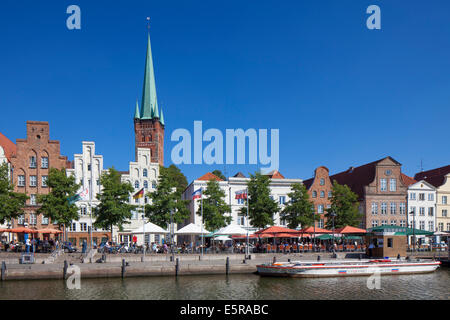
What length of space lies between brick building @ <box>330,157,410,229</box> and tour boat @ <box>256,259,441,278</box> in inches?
1281

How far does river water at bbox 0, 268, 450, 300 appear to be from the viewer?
29.2 m

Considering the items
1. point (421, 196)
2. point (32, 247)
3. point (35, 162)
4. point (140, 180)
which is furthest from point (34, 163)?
point (421, 196)

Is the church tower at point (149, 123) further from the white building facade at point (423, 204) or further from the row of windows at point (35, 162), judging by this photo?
the white building facade at point (423, 204)

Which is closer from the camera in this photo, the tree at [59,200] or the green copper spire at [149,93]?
the tree at [59,200]

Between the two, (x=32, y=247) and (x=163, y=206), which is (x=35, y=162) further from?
(x=32, y=247)

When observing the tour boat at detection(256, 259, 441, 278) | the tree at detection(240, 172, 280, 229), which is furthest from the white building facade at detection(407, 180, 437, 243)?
the tour boat at detection(256, 259, 441, 278)

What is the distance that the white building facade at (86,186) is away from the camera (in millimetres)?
64938

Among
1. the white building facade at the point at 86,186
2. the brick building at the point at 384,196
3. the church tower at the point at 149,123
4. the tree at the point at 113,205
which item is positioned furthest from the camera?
the church tower at the point at 149,123

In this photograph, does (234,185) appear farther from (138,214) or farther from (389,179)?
(389,179)

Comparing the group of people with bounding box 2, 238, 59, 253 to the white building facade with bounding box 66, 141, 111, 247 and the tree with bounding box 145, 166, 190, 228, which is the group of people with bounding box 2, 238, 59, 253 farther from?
the white building facade with bounding box 66, 141, 111, 247

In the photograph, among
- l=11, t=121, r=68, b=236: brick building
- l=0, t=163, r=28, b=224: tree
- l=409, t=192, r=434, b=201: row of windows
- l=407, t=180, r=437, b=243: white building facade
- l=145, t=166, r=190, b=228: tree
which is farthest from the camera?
l=409, t=192, r=434, b=201: row of windows

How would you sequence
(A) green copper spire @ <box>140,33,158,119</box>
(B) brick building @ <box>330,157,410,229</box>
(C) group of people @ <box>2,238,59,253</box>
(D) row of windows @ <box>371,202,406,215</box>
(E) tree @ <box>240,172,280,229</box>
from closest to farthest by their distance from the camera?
(C) group of people @ <box>2,238,59,253</box> < (E) tree @ <box>240,172,280,229</box> < (B) brick building @ <box>330,157,410,229</box> < (D) row of windows @ <box>371,202,406,215</box> < (A) green copper spire @ <box>140,33,158,119</box>

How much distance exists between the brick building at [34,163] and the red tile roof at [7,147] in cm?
143

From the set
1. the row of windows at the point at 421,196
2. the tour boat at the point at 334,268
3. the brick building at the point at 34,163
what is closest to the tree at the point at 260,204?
the tour boat at the point at 334,268
